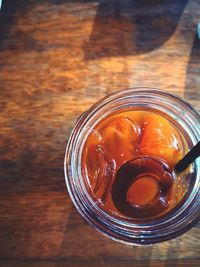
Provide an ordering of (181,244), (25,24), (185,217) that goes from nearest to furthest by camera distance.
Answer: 1. (185,217)
2. (181,244)
3. (25,24)

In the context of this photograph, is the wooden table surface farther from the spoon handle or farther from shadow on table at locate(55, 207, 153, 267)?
the spoon handle

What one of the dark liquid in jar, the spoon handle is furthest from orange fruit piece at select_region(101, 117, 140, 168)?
the spoon handle

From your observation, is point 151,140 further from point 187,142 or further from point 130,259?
point 130,259

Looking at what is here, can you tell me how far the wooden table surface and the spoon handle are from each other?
0.68 feet

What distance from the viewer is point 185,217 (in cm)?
100

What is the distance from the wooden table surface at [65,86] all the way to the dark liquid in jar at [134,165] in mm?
138

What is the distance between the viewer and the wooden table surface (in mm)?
1133

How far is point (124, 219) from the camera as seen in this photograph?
1006mm

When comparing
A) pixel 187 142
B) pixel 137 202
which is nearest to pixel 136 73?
pixel 187 142

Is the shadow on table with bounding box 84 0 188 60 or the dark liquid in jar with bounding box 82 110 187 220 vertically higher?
the shadow on table with bounding box 84 0 188 60

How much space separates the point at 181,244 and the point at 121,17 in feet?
1.93

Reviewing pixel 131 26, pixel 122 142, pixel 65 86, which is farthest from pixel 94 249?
pixel 131 26

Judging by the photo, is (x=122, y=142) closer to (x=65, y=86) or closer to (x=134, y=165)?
(x=134, y=165)

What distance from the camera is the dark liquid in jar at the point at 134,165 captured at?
1001mm
